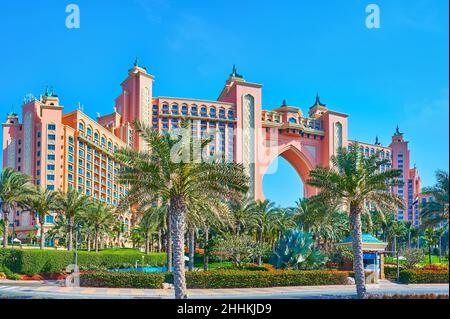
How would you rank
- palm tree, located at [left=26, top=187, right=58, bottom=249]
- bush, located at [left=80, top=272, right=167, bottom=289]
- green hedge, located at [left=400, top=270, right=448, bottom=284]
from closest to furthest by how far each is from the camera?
bush, located at [left=80, top=272, right=167, bottom=289] → green hedge, located at [left=400, top=270, right=448, bottom=284] → palm tree, located at [left=26, top=187, right=58, bottom=249]

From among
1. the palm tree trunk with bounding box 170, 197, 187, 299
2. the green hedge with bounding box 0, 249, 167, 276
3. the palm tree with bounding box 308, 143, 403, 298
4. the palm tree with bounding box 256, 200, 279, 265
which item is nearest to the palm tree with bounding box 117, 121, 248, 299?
the palm tree trunk with bounding box 170, 197, 187, 299

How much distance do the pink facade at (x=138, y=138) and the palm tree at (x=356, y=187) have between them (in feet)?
155

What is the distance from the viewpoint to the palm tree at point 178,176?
22922 millimetres

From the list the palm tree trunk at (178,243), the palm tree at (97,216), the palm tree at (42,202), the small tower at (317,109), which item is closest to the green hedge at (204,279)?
the palm tree trunk at (178,243)

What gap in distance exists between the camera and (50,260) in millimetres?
45031

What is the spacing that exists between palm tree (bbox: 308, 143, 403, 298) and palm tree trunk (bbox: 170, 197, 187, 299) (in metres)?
8.15

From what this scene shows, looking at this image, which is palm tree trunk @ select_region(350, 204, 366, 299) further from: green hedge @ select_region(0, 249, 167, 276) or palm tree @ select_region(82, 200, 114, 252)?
palm tree @ select_region(82, 200, 114, 252)

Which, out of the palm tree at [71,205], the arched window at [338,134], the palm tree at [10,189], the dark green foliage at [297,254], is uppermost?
the arched window at [338,134]

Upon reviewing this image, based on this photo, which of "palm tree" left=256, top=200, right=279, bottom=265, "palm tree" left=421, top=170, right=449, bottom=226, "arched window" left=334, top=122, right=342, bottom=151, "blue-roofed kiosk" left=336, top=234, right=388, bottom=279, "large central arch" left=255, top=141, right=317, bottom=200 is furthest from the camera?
"arched window" left=334, top=122, right=342, bottom=151

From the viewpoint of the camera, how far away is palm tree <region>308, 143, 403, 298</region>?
2705 centimetres

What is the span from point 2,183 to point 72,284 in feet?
51.5

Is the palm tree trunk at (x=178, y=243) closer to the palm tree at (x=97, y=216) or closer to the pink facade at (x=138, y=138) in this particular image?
the palm tree at (x=97, y=216)

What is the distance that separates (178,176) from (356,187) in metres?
9.58
